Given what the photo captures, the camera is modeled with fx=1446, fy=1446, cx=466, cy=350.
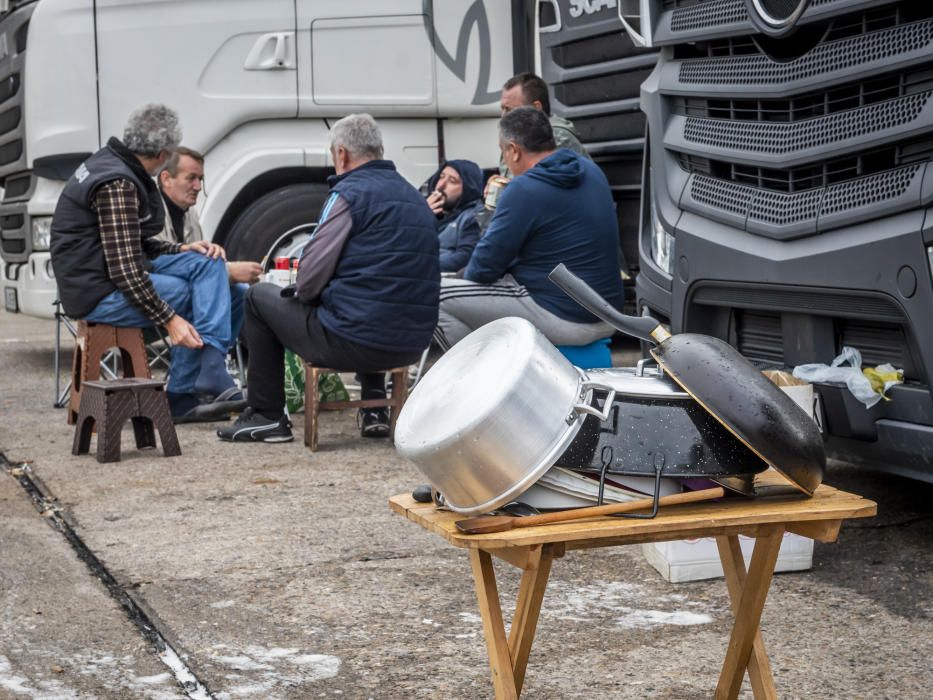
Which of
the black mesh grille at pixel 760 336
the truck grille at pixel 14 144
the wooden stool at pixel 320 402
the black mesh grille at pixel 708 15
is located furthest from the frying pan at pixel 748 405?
the truck grille at pixel 14 144

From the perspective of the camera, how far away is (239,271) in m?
7.32

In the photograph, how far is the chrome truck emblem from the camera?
391cm

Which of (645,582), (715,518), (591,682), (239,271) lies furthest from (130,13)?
(715,518)

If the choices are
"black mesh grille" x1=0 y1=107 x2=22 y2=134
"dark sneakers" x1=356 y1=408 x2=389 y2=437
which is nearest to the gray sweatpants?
"dark sneakers" x1=356 y1=408 x2=389 y2=437

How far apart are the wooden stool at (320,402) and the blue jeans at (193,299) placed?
102cm

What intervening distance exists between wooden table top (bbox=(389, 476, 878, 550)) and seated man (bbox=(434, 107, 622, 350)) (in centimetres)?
321

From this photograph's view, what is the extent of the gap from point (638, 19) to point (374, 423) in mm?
2282

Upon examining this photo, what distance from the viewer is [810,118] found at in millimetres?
4016

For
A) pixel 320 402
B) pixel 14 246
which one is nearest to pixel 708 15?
pixel 320 402

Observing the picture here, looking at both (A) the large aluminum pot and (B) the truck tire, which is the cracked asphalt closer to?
(A) the large aluminum pot

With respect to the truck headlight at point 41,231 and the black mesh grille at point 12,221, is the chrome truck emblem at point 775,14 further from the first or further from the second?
the black mesh grille at point 12,221

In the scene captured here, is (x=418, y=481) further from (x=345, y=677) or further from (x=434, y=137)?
(x=434, y=137)

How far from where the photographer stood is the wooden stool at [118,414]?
5.89 meters

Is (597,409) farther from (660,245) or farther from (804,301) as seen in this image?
(660,245)
